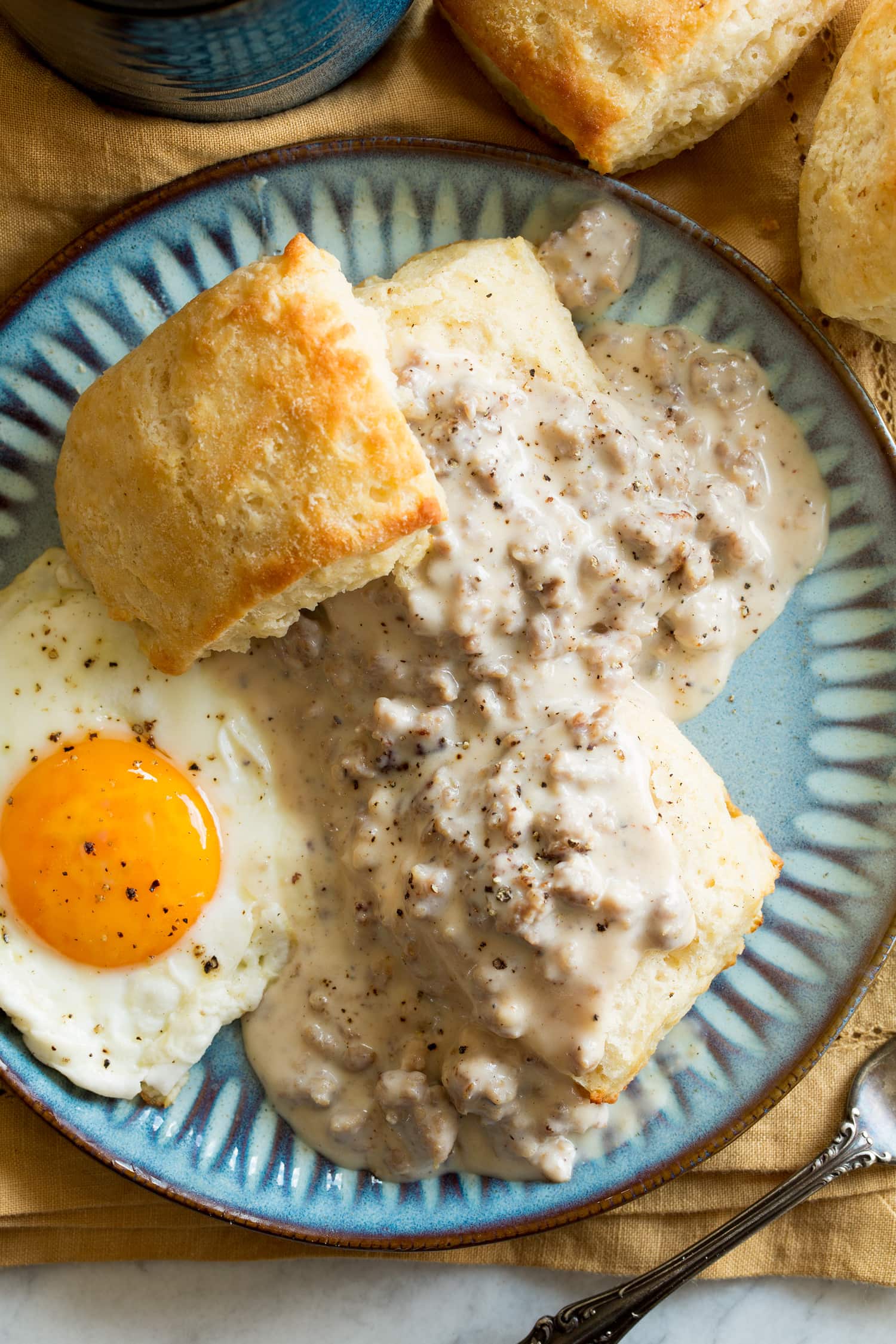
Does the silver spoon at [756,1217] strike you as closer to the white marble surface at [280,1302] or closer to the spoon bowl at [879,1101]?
the spoon bowl at [879,1101]

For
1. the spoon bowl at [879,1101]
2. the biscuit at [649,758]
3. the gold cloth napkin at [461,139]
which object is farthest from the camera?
the spoon bowl at [879,1101]

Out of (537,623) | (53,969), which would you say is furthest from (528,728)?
(53,969)

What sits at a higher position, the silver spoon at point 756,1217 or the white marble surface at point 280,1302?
the silver spoon at point 756,1217

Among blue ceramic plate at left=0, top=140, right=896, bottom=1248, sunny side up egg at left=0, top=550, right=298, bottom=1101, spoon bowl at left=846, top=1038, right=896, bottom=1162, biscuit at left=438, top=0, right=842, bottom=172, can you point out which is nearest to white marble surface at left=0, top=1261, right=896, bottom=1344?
blue ceramic plate at left=0, top=140, right=896, bottom=1248

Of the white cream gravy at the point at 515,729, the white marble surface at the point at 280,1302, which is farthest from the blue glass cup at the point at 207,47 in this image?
the white marble surface at the point at 280,1302

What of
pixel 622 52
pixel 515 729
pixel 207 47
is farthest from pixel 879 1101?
pixel 207 47

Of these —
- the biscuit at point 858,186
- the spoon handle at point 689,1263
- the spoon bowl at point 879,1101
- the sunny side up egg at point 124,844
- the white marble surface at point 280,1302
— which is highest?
the biscuit at point 858,186

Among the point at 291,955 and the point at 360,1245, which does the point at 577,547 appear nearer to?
the point at 291,955
